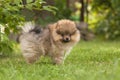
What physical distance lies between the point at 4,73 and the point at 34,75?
1.72 ft

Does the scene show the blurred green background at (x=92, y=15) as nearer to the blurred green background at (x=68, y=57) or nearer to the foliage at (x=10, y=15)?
the blurred green background at (x=68, y=57)

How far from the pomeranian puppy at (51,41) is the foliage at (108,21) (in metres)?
11.0

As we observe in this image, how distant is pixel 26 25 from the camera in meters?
10.0

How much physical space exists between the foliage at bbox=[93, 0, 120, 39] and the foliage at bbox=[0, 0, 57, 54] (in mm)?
11299

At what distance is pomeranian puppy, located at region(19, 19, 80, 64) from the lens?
916 cm

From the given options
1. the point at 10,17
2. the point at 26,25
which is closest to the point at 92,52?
the point at 26,25

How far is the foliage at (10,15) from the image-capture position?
8844mm

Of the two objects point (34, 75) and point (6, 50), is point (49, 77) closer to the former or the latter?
point (34, 75)

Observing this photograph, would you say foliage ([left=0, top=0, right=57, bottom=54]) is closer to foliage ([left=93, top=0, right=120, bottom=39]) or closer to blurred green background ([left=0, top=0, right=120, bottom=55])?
blurred green background ([left=0, top=0, right=120, bottom=55])

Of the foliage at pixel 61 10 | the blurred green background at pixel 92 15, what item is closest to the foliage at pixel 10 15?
the blurred green background at pixel 92 15

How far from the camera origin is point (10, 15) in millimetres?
9086

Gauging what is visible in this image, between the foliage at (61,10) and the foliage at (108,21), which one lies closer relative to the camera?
the foliage at (61,10)

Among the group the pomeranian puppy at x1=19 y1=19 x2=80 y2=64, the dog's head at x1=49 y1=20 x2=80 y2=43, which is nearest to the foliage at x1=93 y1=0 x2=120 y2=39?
the pomeranian puppy at x1=19 y1=19 x2=80 y2=64

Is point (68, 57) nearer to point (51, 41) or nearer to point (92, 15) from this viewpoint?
point (51, 41)
